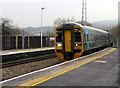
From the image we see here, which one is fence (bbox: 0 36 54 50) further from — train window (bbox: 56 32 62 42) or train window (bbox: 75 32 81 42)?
train window (bbox: 75 32 81 42)

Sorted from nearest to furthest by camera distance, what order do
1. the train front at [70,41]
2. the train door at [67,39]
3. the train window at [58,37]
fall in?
the train front at [70,41]
the train door at [67,39]
the train window at [58,37]

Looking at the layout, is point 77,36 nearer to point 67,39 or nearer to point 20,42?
point 67,39

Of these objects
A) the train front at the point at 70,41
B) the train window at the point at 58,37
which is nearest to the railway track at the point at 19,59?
the train window at the point at 58,37

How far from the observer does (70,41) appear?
1395cm

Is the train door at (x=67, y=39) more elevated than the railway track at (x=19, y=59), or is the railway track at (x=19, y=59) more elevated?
the train door at (x=67, y=39)

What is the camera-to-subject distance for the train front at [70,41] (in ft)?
45.7

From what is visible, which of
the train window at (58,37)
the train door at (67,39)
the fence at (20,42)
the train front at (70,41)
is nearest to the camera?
the train front at (70,41)

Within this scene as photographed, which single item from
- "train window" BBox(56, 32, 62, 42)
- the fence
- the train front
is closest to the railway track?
"train window" BBox(56, 32, 62, 42)

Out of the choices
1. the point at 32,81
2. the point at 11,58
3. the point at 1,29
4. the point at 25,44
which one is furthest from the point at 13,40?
the point at 32,81

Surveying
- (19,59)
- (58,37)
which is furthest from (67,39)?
(19,59)

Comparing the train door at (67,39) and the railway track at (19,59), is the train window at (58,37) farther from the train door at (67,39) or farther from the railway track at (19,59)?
the railway track at (19,59)

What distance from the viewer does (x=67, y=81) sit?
6715 millimetres

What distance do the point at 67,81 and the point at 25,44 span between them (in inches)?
1177

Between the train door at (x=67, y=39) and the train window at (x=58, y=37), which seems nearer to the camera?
the train door at (x=67, y=39)
